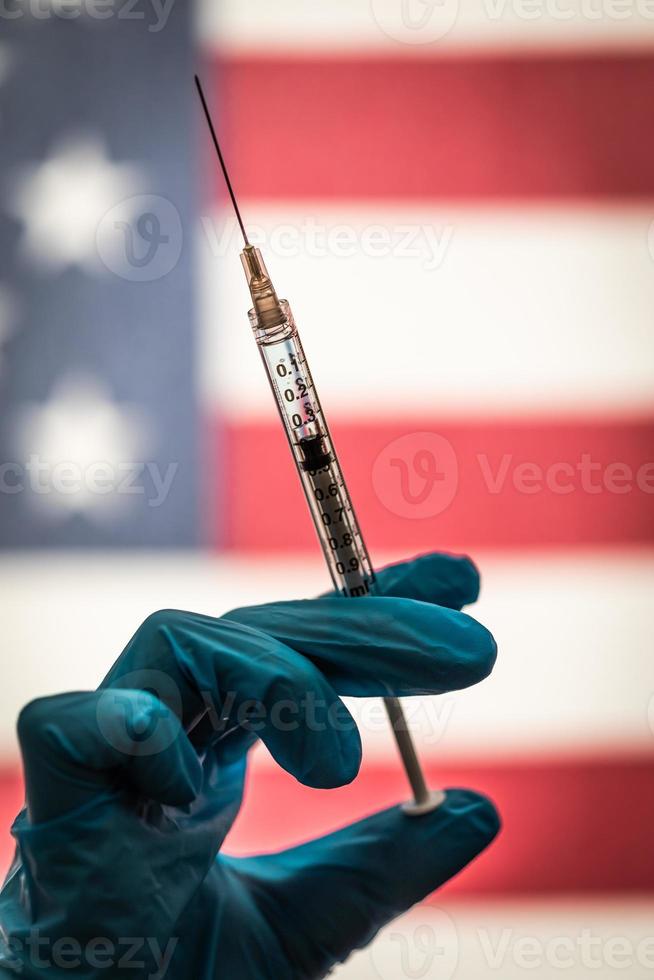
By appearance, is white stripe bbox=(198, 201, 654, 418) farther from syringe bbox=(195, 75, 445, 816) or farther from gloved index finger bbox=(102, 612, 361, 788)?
gloved index finger bbox=(102, 612, 361, 788)

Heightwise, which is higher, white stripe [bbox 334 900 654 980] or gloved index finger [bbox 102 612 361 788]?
gloved index finger [bbox 102 612 361 788]

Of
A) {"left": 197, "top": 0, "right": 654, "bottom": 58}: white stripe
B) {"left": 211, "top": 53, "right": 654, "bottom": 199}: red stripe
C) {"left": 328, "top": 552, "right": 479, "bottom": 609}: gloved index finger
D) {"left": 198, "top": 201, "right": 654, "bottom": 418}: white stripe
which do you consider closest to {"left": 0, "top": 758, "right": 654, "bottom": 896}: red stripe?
{"left": 198, "top": 201, "right": 654, "bottom": 418}: white stripe

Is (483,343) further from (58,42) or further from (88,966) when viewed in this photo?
(88,966)

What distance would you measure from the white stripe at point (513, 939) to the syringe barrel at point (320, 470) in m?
0.88

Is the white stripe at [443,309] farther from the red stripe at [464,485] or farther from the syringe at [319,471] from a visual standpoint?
the syringe at [319,471]

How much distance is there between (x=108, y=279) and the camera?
1.39 meters

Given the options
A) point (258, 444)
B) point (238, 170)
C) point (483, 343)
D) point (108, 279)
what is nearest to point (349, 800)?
point (258, 444)

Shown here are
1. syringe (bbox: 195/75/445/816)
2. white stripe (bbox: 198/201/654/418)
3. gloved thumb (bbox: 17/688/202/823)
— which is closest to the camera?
gloved thumb (bbox: 17/688/202/823)

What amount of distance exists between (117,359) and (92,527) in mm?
262

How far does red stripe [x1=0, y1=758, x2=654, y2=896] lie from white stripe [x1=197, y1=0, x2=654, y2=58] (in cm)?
110

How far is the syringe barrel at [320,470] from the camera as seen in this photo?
75cm

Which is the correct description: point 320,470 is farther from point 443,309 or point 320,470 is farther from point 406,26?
point 406,26

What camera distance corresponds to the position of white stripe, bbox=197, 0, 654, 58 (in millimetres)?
1378

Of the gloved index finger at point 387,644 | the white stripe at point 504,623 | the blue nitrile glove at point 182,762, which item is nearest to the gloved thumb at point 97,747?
the blue nitrile glove at point 182,762
